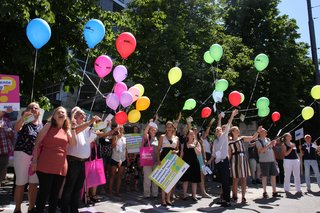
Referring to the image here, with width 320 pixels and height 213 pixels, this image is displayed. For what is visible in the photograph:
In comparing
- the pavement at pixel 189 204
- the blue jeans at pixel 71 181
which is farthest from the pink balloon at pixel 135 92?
the blue jeans at pixel 71 181

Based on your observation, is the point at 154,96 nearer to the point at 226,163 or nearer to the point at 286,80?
the point at 226,163

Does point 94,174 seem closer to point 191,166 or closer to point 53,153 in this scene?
point 53,153

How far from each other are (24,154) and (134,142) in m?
3.53

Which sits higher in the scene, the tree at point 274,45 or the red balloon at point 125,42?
the tree at point 274,45

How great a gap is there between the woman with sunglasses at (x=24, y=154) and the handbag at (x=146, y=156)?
319cm

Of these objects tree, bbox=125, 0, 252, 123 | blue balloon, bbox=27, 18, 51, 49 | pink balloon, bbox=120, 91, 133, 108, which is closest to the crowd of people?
pink balloon, bbox=120, 91, 133, 108

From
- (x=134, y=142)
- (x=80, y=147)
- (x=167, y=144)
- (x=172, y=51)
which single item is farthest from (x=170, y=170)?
(x=172, y=51)

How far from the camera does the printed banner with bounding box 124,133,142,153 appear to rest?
8.72 metres

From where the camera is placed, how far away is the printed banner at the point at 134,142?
8.72 meters

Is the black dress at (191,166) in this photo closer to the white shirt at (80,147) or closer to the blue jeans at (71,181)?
the white shirt at (80,147)

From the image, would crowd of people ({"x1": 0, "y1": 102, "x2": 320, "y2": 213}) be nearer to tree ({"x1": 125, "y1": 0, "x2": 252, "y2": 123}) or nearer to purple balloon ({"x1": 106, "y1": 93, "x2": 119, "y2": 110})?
purple balloon ({"x1": 106, "y1": 93, "x2": 119, "y2": 110})

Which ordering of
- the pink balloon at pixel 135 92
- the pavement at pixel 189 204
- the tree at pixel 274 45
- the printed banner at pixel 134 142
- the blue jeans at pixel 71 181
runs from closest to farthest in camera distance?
the blue jeans at pixel 71 181, the pavement at pixel 189 204, the pink balloon at pixel 135 92, the printed banner at pixel 134 142, the tree at pixel 274 45

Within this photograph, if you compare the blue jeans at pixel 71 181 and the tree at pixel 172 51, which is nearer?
the blue jeans at pixel 71 181

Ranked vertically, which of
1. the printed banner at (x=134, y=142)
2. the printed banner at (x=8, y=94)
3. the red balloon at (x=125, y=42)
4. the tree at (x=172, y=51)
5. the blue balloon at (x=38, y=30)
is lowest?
the printed banner at (x=134, y=142)
